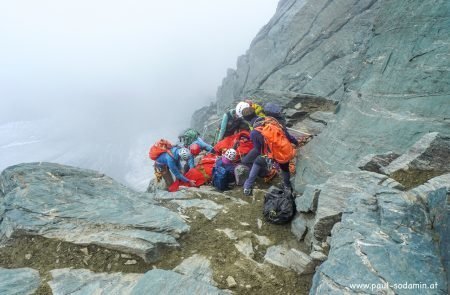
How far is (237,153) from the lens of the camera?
56.6ft

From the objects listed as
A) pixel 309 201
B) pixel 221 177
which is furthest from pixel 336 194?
pixel 221 177

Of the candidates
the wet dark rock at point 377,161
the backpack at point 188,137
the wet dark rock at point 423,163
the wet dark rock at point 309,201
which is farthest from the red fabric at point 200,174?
the wet dark rock at point 423,163

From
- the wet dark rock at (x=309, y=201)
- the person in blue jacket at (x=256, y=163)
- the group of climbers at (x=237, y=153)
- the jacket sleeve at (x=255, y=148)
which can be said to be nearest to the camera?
the wet dark rock at (x=309, y=201)

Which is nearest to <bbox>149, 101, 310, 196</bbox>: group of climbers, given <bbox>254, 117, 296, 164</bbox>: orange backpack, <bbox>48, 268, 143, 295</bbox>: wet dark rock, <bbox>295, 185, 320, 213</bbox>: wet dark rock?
<bbox>254, 117, 296, 164</bbox>: orange backpack

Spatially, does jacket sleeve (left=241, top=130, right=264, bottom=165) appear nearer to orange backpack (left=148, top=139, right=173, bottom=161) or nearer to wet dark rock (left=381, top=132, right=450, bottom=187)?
orange backpack (left=148, top=139, right=173, bottom=161)

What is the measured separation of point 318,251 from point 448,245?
3.31 m

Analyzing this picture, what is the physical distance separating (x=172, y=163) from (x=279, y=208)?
724cm

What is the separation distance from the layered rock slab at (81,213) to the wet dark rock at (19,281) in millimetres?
1407

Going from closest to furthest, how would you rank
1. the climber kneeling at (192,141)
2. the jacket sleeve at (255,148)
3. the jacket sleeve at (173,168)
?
the jacket sleeve at (255,148), the jacket sleeve at (173,168), the climber kneeling at (192,141)

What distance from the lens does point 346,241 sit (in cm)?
748

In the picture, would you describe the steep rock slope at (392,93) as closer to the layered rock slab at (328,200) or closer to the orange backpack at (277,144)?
the orange backpack at (277,144)

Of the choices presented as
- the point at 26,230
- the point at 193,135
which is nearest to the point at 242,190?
the point at 193,135

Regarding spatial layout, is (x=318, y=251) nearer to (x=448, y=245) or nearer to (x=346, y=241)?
(x=346, y=241)

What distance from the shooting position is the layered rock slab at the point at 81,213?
10547mm
